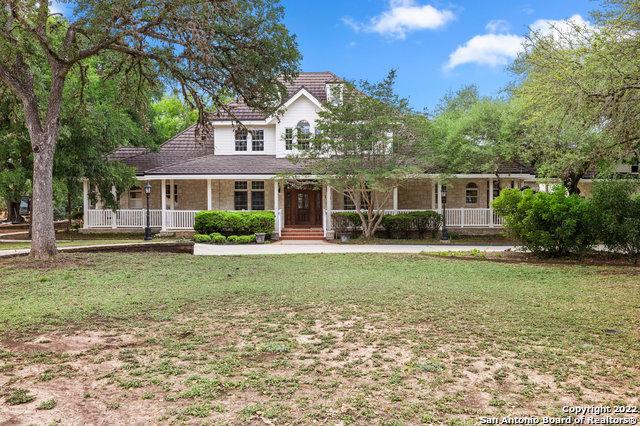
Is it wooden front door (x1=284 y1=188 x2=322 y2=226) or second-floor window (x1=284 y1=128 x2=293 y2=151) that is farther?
wooden front door (x1=284 y1=188 x2=322 y2=226)

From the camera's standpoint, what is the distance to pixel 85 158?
21.5 metres

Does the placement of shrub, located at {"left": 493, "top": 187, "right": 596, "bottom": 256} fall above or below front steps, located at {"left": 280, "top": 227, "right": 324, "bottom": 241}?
above

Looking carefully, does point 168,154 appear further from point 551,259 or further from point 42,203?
point 551,259

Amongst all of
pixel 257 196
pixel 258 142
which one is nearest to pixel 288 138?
pixel 258 142

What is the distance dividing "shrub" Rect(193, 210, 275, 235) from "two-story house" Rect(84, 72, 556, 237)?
93cm

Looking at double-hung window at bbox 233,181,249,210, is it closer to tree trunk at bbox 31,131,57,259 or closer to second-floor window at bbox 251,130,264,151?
second-floor window at bbox 251,130,264,151

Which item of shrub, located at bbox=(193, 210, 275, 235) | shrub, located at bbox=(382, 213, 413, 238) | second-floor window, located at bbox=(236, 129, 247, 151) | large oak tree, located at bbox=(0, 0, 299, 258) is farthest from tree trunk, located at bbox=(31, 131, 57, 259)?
shrub, located at bbox=(382, 213, 413, 238)

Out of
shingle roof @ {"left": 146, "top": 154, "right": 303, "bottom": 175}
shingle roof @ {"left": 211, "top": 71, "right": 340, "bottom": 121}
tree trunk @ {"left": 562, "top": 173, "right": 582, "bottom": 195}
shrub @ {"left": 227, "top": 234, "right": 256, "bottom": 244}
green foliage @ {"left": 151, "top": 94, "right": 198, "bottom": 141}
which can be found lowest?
shrub @ {"left": 227, "top": 234, "right": 256, "bottom": 244}

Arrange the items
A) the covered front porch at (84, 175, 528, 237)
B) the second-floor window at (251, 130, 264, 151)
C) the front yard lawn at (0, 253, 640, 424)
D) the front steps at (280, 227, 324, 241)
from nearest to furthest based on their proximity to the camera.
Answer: the front yard lawn at (0, 253, 640, 424), the front steps at (280, 227, 324, 241), the covered front porch at (84, 175, 528, 237), the second-floor window at (251, 130, 264, 151)

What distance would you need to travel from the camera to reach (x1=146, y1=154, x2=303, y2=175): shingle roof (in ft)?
73.2

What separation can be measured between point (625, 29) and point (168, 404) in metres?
10.3

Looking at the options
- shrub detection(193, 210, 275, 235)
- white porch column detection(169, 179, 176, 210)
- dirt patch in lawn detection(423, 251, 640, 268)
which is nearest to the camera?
dirt patch in lawn detection(423, 251, 640, 268)

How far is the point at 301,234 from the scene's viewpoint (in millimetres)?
23125

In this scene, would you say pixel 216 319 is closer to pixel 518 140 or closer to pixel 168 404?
pixel 168 404
